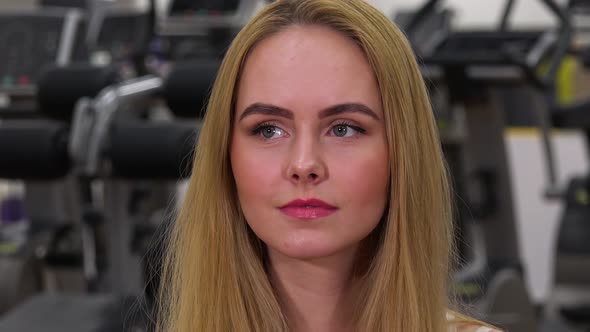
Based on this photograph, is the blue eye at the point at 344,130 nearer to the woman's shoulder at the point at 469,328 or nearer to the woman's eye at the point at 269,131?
the woman's eye at the point at 269,131

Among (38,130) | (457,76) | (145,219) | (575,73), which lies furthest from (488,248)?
(575,73)

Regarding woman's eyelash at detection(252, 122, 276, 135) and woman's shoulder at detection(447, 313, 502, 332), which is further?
woman's shoulder at detection(447, 313, 502, 332)

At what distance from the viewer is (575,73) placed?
5832 millimetres

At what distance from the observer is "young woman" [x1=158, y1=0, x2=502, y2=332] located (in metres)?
1.17

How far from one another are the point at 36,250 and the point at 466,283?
1.87m

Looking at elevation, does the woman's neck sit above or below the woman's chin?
below

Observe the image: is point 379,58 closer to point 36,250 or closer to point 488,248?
point 488,248

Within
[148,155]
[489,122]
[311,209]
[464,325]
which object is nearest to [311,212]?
[311,209]

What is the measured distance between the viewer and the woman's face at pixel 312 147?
1152 millimetres

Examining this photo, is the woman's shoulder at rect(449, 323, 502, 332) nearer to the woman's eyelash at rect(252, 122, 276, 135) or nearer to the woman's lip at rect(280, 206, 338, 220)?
the woman's lip at rect(280, 206, 338, 220)

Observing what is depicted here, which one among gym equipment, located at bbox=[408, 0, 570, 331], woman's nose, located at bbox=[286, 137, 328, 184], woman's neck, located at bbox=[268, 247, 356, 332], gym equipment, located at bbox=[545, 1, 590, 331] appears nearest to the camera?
woman's nose, located at bbox=[286, 137, 328, 184]

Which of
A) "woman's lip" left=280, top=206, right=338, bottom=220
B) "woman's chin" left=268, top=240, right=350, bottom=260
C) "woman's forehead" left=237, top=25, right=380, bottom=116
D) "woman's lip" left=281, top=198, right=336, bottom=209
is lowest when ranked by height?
"woman's chin" left=268, top=240, right=350, bottom=260

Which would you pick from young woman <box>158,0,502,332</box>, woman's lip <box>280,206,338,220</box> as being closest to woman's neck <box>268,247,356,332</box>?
young woman <box>158,0,502,332</box>

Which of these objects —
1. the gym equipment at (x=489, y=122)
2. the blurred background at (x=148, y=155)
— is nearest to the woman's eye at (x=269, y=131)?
the blurred background at (x=148, y=155)
